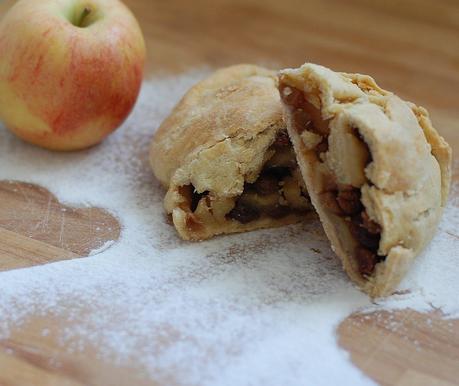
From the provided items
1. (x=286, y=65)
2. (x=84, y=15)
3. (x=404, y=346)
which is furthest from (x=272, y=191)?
(x=286, y=65)

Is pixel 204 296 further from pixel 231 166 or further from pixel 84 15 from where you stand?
pixel 84 15

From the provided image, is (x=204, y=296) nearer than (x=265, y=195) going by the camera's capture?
Yes

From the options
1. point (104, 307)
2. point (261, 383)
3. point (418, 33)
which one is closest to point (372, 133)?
point (261, 383)

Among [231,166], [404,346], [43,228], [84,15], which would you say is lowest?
[43,228]

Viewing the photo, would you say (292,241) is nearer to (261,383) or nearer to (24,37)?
(261,383)

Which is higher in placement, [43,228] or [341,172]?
[341,172]

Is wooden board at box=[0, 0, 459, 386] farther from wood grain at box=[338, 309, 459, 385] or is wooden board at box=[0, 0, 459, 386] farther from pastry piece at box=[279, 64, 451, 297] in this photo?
pastry piece at box=[279, 64, 451, 297]

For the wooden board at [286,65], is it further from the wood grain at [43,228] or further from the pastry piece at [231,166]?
the pastry piece at [231,166]

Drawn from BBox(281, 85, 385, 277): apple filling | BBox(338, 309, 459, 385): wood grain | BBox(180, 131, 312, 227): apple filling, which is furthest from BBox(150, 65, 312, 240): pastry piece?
BBox(338, 309, 459, 385): wood grain
